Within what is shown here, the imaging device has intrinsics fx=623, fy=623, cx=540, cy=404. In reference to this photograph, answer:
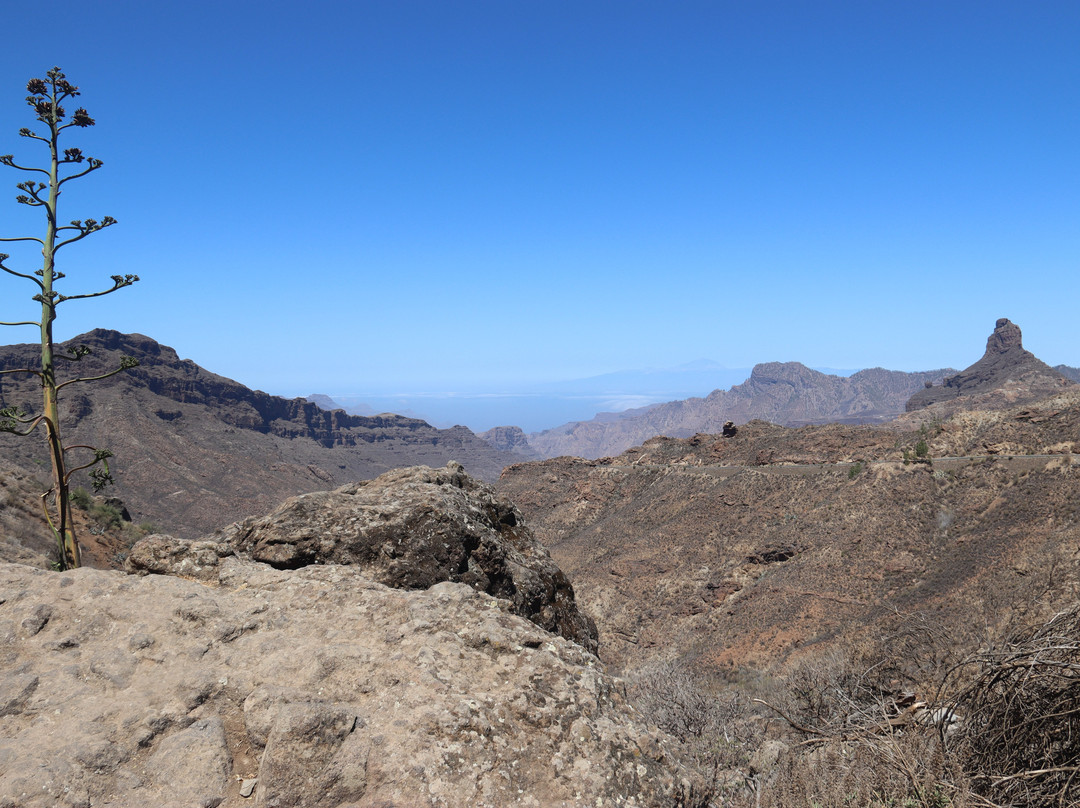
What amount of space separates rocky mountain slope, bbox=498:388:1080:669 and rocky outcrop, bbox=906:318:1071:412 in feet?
256

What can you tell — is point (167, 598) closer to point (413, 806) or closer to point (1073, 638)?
point (413, 806)

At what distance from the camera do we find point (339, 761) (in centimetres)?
301

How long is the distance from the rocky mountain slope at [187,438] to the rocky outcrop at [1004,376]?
361 ft

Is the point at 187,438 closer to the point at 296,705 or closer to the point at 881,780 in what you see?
the point at 296,705

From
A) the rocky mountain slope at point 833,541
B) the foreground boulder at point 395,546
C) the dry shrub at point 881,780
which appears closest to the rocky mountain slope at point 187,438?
the rocky mountain slope at point 833,541

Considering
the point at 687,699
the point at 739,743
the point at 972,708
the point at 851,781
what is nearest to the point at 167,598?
the point at 851,781

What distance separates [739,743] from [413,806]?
331 inches

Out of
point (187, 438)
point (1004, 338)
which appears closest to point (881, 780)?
point (187, 438)

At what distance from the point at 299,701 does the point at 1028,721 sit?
4341 mm

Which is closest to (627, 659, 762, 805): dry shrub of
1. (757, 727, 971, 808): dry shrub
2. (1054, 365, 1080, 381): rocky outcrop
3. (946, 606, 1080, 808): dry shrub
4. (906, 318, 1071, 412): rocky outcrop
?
(757, 727, 971, 808): dry shrub

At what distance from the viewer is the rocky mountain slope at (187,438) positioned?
70438 mm

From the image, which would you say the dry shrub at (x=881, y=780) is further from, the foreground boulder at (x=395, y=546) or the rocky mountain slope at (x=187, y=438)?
the rocky mountain slope at (x=187, y=438)

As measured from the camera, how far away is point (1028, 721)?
12.6 feet

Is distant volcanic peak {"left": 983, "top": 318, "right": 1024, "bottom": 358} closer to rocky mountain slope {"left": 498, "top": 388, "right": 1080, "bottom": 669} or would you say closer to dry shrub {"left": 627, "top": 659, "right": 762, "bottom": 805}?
rocky mountain slope {"left": 498, "top": 388, "right": 1080, "bottom": 669}
